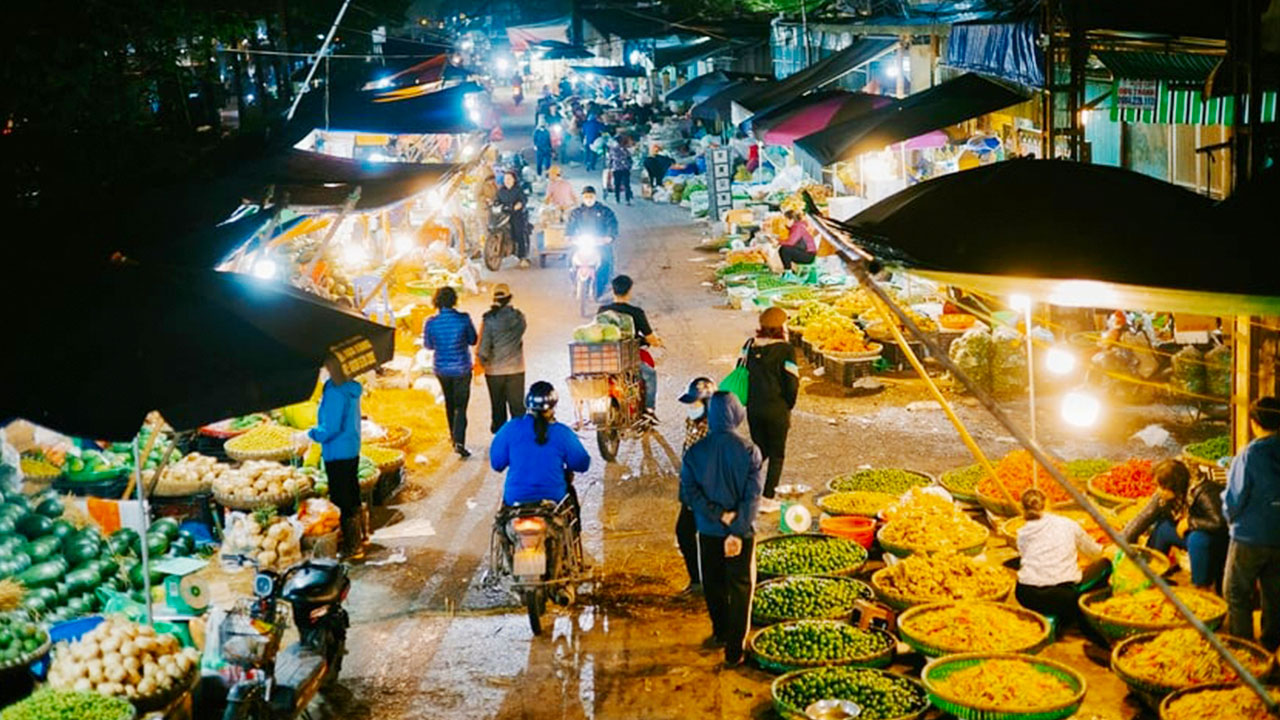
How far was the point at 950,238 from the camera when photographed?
8.09m

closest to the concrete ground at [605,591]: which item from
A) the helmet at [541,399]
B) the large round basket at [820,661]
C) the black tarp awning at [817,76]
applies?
the large round basket at [820,661]

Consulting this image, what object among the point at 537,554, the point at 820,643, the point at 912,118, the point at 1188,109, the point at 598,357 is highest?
the point at 912,118

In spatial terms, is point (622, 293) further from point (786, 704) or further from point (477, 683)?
point (786, 704)

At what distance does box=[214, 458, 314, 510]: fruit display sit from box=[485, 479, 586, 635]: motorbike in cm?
266

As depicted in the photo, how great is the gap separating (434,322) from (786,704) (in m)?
7.71

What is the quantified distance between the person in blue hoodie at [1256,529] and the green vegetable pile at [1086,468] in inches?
148

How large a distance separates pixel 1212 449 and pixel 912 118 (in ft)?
22.6

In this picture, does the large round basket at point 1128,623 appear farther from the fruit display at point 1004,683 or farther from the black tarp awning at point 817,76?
the black tarp awning at point 817,76

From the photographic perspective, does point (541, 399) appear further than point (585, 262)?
No

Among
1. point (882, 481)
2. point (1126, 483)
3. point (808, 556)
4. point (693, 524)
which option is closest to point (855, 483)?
point (882, 481)

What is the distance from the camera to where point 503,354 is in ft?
49.2

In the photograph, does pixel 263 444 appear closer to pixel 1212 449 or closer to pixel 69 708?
pixel 69 708

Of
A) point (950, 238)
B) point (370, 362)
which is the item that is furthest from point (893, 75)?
point (370, 362)

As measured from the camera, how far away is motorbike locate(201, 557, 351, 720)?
26.6 ft
